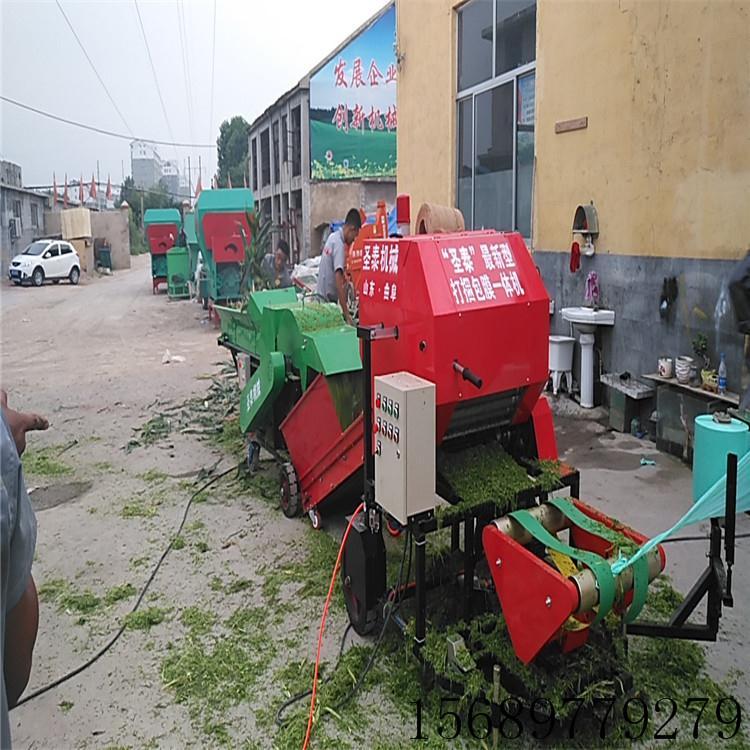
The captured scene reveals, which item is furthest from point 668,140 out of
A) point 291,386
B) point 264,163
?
point 264,163

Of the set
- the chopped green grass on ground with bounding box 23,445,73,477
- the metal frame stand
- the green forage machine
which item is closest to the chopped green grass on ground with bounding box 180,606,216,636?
the metal frame stand

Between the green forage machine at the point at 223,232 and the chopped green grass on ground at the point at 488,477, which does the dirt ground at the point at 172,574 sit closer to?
the chopped green grass on ground at the point at 488,477

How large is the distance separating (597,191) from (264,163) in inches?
784

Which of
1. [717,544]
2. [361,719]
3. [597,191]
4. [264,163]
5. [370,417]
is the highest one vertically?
[264,163]

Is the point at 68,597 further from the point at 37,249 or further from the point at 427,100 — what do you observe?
the point at 37,249

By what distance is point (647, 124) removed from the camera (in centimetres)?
567

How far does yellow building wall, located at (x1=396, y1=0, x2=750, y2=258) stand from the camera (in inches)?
194

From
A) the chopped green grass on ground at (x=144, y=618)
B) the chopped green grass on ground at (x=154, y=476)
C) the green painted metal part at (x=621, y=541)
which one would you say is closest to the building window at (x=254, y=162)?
the chopped green grass on ground at (x=154, y=476)

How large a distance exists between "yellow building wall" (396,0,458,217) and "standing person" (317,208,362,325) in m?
3.15

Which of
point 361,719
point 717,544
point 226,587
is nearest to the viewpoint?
point 717,544

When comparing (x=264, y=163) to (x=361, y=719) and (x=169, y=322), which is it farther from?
(x=361, y=719)

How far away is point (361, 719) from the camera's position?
105 inches

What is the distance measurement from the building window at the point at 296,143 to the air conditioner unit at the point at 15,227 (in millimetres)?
12168

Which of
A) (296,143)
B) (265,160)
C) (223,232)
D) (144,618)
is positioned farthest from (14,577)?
(265,160)
